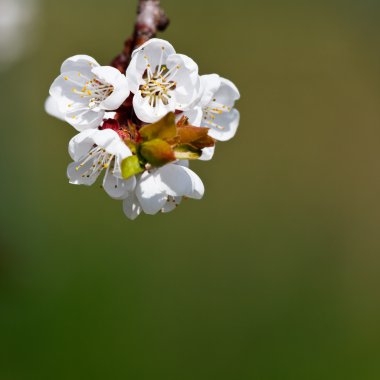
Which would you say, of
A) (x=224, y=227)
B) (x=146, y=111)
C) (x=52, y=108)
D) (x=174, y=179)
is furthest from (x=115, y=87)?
(x=224, y=227)

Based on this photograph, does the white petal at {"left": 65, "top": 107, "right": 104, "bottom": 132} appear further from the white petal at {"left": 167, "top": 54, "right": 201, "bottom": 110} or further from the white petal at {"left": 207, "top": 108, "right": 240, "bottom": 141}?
the white petal at {"left": 207, "top": 108, "right": 240, "bottom": 141}

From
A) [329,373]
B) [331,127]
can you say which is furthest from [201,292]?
[331,127]

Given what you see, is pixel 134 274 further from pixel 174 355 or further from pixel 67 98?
pixel 67 98

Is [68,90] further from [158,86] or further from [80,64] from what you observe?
[158,86]

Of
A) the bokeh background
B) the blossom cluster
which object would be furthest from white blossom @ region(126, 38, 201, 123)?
the bokeh background

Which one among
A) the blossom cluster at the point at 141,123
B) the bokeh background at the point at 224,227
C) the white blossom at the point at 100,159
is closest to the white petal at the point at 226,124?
the blossom cluster at the point at 141,123

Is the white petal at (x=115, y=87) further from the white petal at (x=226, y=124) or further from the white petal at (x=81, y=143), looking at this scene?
the white petal at (x=226, y=124)
